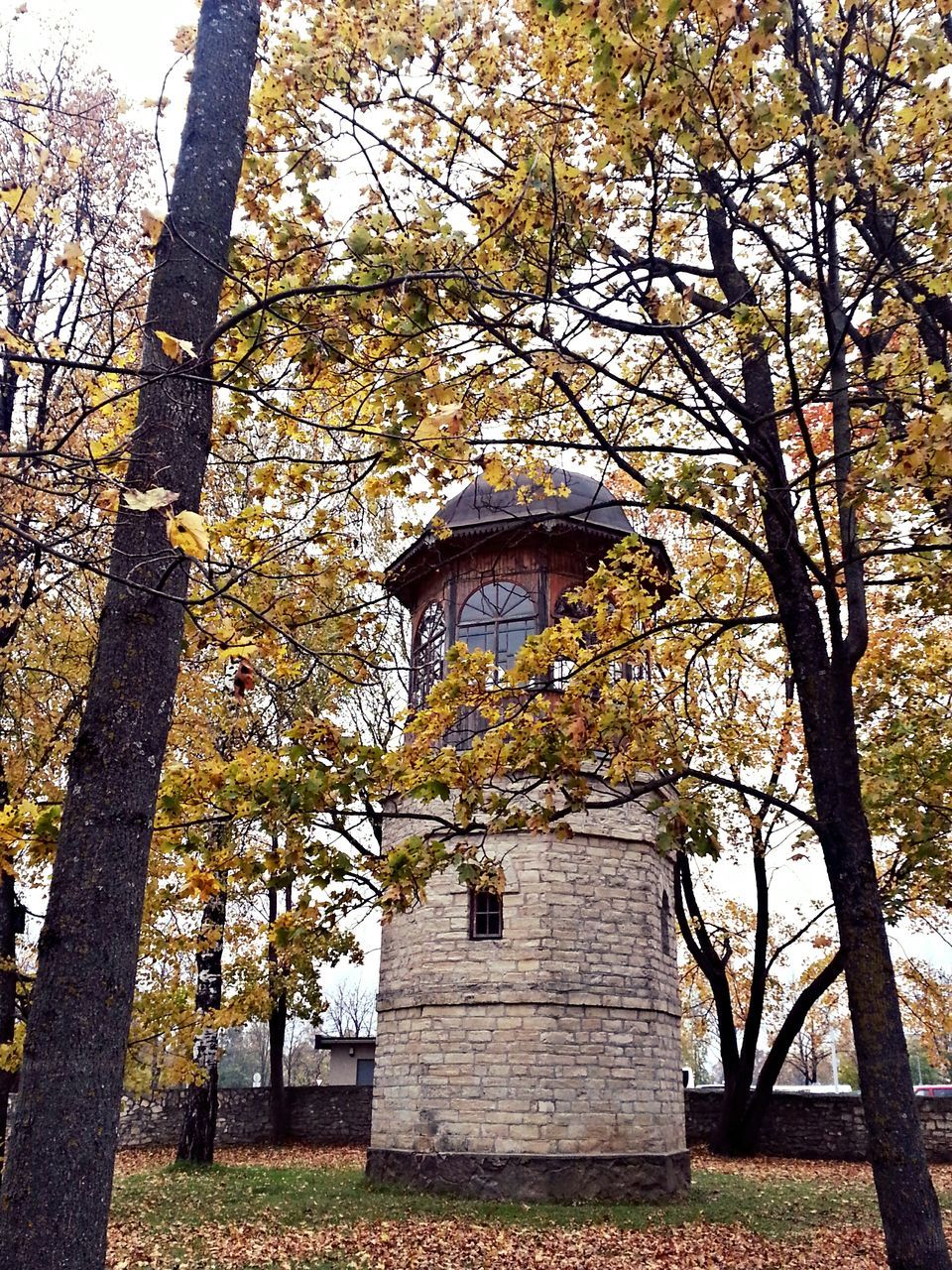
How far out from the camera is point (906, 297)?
649 cm

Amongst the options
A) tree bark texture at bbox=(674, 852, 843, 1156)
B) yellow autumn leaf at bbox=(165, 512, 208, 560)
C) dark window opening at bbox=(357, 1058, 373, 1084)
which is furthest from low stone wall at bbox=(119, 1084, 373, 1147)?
yellow autumn leaf at bbox=(165, 512, 208, 560)

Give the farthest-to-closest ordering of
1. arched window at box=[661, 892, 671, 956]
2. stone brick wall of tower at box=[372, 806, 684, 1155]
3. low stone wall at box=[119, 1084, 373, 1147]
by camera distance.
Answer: low stone wall at box=[119, 1084, 373, 1147] < arched window at box=[661, 892, 671, 956] < stone brick wall of tower at box=[372, 806, 684, 1155]

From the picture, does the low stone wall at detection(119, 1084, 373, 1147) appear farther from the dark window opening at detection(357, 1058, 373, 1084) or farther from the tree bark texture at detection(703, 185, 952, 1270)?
the tree bark texture at detection(703, 185, 952, 1270)

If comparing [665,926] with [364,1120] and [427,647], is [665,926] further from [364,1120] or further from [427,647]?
[364,1120]

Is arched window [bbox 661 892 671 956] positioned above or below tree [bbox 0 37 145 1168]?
below

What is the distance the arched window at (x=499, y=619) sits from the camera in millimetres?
13695

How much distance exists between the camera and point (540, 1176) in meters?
11.2

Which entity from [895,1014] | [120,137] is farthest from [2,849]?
[120,137]

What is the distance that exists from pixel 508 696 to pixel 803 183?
4.15 meters

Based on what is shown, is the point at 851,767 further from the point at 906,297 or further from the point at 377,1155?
the point at 377,1155

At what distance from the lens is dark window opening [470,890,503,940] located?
41.1 feet

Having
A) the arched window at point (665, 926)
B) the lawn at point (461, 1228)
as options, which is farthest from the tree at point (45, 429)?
the arched window at point (665, 926)

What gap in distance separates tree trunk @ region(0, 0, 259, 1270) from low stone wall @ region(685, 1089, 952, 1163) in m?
19.1

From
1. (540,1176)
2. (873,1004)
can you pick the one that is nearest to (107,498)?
(873,1004)
